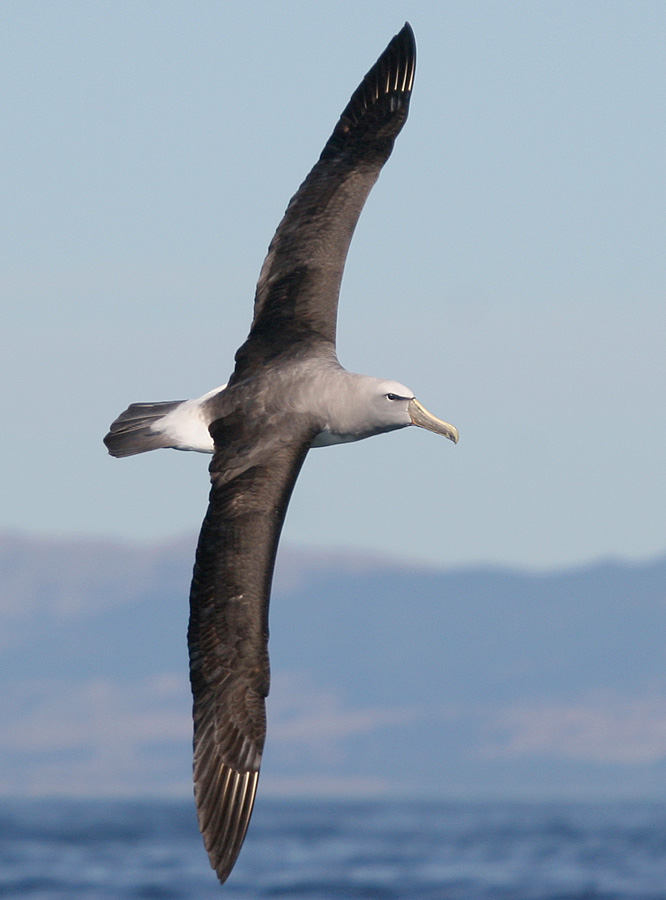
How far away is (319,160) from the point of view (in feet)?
51.6

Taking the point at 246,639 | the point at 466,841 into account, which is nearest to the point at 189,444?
the point at 246,639

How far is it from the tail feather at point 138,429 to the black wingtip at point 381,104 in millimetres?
2842

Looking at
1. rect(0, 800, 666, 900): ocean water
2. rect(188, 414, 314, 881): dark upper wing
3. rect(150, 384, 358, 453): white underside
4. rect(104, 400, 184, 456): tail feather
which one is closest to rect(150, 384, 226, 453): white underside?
rect(150, 384, 358, 453): white underside

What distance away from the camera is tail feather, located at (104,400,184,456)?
48.5 ft

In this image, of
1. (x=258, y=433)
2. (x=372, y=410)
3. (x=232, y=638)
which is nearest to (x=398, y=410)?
(x=372, y=410)

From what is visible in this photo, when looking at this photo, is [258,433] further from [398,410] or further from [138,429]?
[138,429]

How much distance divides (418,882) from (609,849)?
20.8 m

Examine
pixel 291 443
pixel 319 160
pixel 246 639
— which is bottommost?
pixel 246 639

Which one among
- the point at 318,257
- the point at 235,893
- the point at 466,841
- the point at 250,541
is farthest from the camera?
the point at 466,841

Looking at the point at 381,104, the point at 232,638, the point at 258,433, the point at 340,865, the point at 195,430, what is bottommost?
the point at 232,638

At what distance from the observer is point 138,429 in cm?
1510

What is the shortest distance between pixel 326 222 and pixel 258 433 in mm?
2699

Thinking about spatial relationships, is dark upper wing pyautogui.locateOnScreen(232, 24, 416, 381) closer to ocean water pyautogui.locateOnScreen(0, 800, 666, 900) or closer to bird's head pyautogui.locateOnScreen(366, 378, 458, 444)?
bird's head pyautogui.locateOnScreen(366, 378, 458, 444)

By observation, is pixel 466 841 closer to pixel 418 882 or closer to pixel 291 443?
pixel 418 882
